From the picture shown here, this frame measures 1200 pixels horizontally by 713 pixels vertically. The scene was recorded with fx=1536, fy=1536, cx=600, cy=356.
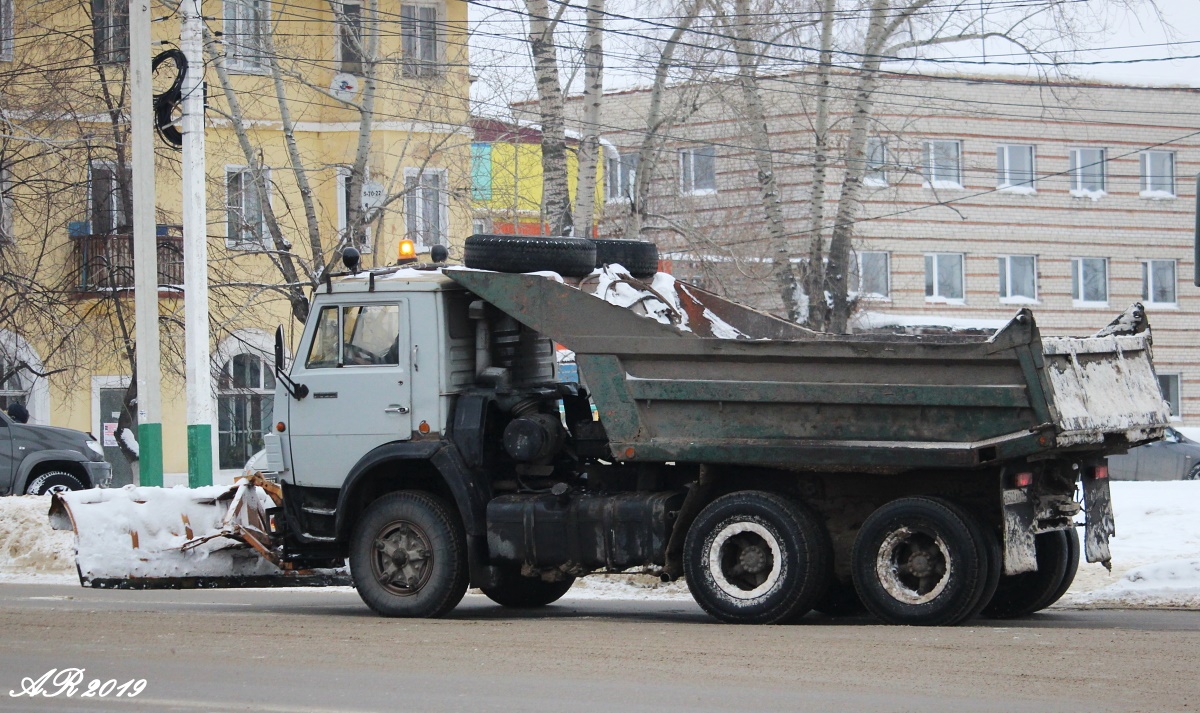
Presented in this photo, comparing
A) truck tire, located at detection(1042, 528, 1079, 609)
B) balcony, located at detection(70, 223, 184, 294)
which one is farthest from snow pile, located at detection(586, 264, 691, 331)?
balcony, located at detection(70, 223, 184, 294)

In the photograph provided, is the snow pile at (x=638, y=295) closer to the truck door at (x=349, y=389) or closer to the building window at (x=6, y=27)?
the truck door at (x=349, y=389)

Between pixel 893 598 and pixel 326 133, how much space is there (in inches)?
864

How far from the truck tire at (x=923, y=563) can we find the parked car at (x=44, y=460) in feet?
47.0

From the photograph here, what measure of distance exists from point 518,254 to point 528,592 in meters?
Result: 2.93

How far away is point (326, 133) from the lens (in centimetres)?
2959

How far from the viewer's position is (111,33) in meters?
24.5

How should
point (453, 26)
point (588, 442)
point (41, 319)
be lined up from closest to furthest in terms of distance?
point (588, 442) < point (41, 319) < point (453, 26)

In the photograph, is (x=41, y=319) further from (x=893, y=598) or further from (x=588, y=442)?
(x=893, y=598)

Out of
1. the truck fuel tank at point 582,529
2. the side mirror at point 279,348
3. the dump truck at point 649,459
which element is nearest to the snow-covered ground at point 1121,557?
the dump truck at point 649,459

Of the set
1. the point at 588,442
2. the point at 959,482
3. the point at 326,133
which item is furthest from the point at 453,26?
the point at 959,482

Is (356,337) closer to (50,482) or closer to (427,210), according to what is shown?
(50,482)

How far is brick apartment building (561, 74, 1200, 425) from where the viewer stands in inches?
1465

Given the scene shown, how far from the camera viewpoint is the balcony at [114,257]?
24.7 m

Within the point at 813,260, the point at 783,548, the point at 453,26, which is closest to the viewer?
the point at 783,548
